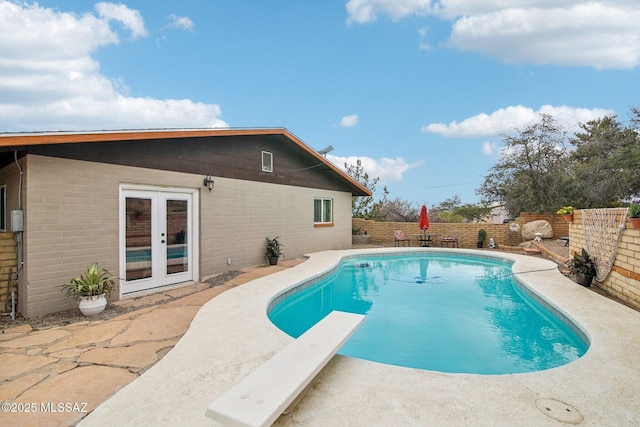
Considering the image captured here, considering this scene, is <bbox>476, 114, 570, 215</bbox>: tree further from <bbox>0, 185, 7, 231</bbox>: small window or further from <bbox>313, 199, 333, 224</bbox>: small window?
<bbox>0, 185, 7, 231</bbox>: small window

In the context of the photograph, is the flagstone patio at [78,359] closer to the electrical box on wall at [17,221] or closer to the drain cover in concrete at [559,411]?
the electrical box on wall at [17,221]

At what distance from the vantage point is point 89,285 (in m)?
4.84

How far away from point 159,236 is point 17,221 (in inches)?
86.3

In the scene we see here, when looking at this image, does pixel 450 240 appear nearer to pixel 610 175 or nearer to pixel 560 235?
pixel 560 235

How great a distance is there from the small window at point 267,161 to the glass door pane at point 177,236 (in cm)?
296

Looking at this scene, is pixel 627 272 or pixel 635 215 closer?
pixel 635 215

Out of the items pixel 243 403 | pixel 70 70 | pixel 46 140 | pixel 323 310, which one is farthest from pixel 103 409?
pixel 70 70

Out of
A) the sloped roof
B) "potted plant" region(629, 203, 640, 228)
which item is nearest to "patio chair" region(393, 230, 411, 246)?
the sloped roof

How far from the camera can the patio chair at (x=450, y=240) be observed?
14.3m

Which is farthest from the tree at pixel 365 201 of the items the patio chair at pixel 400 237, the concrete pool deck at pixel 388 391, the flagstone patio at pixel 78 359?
the concrete pool deck at pixel 388 391

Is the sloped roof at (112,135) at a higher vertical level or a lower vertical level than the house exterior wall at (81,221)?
higher

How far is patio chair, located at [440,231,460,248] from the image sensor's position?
14312 millimetres

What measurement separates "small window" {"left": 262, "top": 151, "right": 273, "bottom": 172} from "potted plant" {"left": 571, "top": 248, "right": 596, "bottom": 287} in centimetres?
807

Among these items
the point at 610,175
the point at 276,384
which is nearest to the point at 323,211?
the point at 276,384
